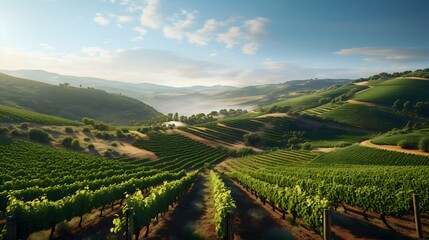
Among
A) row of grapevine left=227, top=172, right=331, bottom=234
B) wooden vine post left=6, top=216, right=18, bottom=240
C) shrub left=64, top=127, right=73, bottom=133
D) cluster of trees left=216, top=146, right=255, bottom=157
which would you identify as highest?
wooden vine post left=6, top=216, right=18, bottom=240

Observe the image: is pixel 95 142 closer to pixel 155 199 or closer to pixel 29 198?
pixel 29 198

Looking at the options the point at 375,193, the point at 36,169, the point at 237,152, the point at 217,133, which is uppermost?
the point at 375,193

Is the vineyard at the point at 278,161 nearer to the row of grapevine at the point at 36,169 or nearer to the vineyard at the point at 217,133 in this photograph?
the row of grapevine at the point at 36,169

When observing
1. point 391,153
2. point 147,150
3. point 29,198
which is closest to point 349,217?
point 29,198

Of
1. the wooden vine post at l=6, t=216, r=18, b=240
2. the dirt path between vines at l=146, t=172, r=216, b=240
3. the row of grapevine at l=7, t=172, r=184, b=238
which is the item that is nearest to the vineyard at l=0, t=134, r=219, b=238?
the row of grapevine at l=7, t=172, r=184, b=238

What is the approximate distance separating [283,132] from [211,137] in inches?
2133

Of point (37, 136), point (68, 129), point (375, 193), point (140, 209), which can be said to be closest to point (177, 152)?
point (68, 129)

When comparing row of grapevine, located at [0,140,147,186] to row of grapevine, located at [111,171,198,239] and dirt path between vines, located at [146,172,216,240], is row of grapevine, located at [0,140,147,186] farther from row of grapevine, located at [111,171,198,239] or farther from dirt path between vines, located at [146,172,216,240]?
row of grapevine, located at [111,171,198,239]

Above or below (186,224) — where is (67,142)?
below

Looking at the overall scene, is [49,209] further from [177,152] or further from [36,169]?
[177,152]

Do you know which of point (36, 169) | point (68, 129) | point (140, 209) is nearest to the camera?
point (140, 209)

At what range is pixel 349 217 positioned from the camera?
86.5ft

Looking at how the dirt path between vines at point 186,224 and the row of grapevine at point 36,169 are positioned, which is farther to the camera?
the row of grapevine at point 36,169

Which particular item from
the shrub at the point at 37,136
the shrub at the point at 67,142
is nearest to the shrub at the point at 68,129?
the shrub at the point at 67,142
